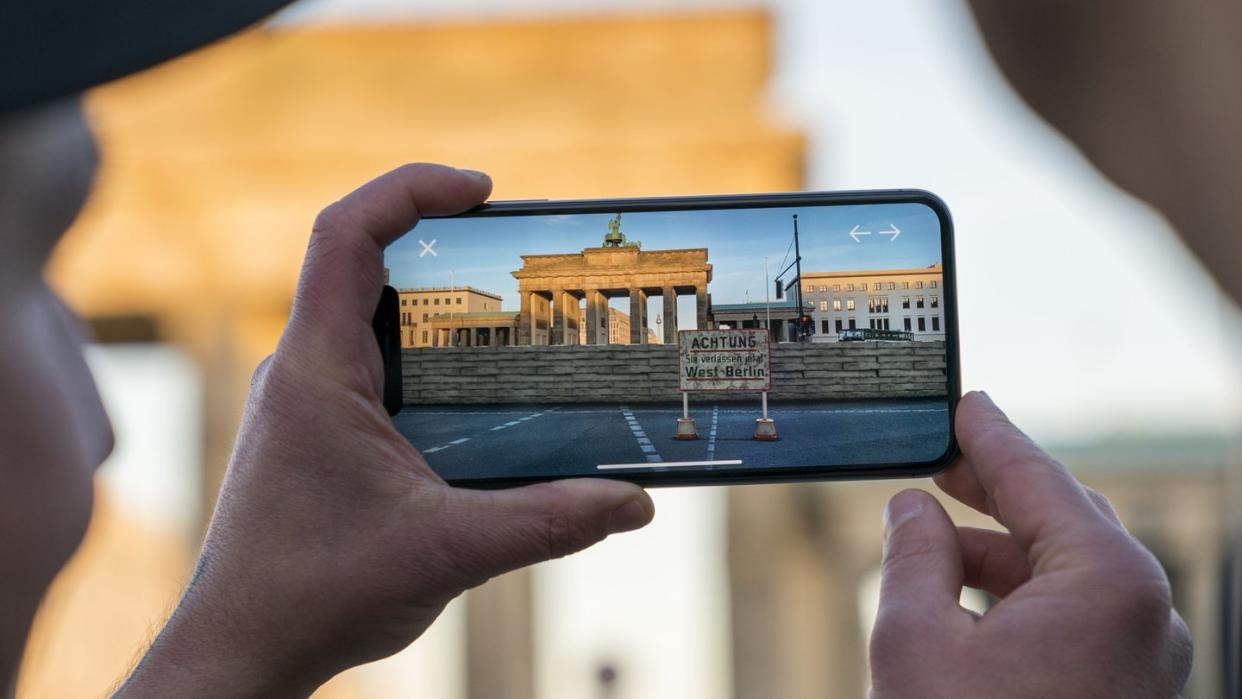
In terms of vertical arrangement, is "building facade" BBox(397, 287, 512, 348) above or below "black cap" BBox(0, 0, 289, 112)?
below

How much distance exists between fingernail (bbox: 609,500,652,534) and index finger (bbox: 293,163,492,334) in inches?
8.3

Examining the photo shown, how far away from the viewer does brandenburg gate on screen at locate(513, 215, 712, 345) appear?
1.69 feet

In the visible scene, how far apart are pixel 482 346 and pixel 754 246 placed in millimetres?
220

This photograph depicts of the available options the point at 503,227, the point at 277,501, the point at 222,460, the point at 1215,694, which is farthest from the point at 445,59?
the point at 1215,694

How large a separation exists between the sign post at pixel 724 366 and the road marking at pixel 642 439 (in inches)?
0.9

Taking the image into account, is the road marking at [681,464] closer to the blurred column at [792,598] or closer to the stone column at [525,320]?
the stone column at [525,320]

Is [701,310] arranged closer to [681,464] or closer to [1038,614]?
[681,464]

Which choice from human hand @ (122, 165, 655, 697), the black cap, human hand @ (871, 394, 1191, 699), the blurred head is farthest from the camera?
the blurred head

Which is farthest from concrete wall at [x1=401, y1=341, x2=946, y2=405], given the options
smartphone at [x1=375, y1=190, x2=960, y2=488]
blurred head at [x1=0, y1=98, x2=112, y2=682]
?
blurred head at [x1=0, y1=98, x2=112, y2=682]

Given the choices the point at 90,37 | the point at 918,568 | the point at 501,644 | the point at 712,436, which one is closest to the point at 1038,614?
the point at 918,568

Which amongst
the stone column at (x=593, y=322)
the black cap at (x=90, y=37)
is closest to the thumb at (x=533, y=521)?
the stone column at (x=593, y=322)

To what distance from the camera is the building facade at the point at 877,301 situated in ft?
1.69

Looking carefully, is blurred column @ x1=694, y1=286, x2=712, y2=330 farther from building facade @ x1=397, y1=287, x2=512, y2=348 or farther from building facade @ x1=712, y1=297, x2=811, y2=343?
building facade @ x1=397, y1=287, x2=512, y2=348

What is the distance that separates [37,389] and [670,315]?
1.05 m
